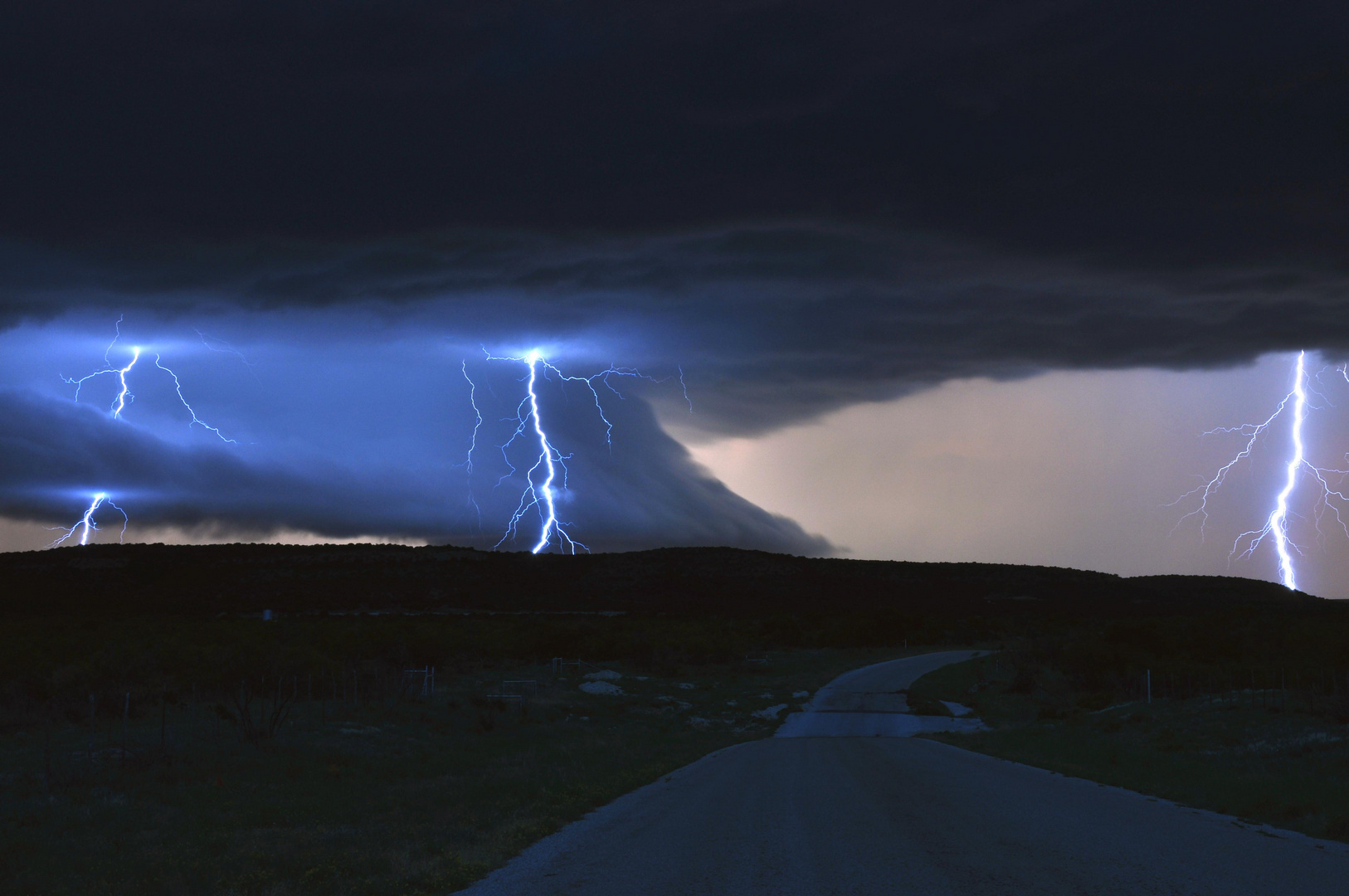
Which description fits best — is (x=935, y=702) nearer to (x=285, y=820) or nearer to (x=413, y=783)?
(x=413, y=783)

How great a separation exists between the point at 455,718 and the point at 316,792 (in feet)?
52.3

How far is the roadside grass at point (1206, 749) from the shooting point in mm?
17797

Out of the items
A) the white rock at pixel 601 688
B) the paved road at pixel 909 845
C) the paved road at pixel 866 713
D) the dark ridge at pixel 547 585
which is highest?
the dark ridge at pixel 547 585

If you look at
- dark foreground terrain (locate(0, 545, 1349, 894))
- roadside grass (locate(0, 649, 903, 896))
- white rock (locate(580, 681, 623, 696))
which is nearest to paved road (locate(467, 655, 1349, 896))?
dark foreground terrain (locate(0, 545, 1349, 894))

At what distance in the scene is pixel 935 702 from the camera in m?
53.1

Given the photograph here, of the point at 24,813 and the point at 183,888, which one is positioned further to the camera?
the point at 24,813

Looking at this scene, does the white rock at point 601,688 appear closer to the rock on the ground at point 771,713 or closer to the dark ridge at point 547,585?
the rock on the ground at point 771,713

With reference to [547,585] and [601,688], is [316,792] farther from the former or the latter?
[547,585]

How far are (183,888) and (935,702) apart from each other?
46.0 metres

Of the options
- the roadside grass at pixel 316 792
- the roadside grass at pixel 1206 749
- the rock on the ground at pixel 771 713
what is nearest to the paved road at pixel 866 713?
the rock on the ground at pixel 771 713

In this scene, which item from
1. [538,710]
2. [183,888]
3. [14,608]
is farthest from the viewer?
[14,608]

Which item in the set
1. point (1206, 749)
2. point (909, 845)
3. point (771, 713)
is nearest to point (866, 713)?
point (771, 713)

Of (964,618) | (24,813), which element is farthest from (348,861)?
(964,618)

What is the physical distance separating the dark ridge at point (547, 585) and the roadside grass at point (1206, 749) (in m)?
84.4
